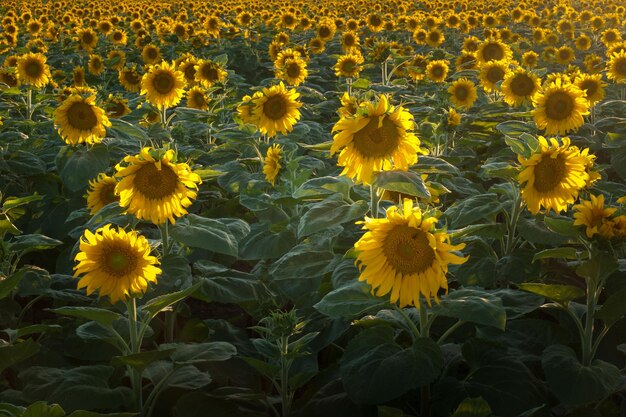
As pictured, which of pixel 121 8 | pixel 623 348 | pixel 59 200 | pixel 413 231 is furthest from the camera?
pixel 121 8

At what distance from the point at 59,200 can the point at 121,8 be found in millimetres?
16379

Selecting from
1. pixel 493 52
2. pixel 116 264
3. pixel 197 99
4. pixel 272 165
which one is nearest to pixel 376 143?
pixel 116 264

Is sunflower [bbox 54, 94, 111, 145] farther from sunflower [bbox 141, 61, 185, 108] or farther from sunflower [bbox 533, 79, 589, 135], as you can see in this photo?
sunflower [bbox 533, 79, 589, 135]

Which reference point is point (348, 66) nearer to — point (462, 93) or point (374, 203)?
point (462, 93)

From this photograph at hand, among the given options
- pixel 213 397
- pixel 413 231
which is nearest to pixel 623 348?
pixel 413 231

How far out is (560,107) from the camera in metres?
4.80

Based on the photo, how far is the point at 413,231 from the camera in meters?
2.33

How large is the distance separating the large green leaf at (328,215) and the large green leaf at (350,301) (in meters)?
0.35

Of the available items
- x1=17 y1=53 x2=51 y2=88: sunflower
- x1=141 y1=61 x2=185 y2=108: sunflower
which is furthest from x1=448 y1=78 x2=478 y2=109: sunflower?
x1=17 y1=53 x2=51 y2=88: sunflower

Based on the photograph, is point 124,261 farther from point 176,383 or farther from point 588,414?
point 588,414

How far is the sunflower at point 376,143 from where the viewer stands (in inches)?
112

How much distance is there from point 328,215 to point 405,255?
664 millimetres

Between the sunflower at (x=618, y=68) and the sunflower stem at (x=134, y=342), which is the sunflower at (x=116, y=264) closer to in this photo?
the sunflower stem at (x=134, y=342)

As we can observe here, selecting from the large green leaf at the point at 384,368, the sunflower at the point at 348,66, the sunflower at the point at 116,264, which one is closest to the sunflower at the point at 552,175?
the large green leaf at the point at 384,368
